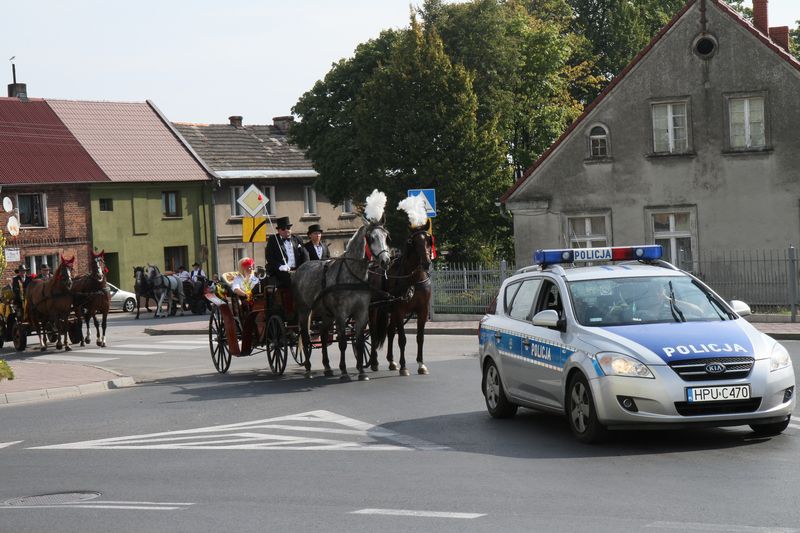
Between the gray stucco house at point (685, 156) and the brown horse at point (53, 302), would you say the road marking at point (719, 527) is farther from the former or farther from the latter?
the gray stucco house at point (685, 156)

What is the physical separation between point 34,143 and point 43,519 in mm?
53378

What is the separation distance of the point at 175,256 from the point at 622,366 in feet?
177

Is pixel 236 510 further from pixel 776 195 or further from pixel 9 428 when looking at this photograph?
pixel 776 195

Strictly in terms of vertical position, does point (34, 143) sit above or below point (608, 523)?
above

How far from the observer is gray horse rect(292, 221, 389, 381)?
1819cm

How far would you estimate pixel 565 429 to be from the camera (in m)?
12.6

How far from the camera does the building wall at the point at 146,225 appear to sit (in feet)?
196

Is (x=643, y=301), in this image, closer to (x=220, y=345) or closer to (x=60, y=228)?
(x=220, y=345)

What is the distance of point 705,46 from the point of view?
3512cm

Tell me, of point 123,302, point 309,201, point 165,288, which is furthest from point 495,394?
point 309,201

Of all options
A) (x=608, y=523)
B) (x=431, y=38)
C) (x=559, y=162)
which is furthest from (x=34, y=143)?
(x=608, y=523)

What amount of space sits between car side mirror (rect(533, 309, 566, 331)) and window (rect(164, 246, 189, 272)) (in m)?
52.3

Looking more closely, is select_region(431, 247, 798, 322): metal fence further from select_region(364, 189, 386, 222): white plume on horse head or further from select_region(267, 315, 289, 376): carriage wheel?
select_region(364, 189, 386, 222): white plume on horse head

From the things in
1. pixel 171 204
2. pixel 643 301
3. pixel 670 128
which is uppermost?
pixel 670 128
